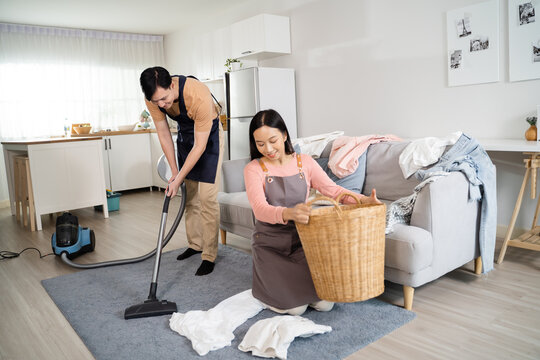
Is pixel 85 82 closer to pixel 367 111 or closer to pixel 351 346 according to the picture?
pixel 367 111

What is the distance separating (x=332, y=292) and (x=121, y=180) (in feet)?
16.6

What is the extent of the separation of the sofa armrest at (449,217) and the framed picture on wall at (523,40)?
46.3 inches

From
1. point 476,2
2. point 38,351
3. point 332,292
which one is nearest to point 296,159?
point 332,292

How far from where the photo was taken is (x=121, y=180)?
6.15 m

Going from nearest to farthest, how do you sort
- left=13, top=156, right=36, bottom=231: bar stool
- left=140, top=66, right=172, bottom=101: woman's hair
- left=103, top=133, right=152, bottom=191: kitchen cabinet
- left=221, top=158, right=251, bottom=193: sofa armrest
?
left=140, top=66, right=172, bottom=101: woman's hair
left=221, top=158, right=251, bottom=193: sofa armrest
left=13, top=156, right=36, bottom=231: bar stool
left=103, top=133, right=152, bottom=191: kitchen cabinet

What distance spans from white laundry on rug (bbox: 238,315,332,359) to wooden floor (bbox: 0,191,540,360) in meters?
0.20

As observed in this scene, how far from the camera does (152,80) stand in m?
2.17

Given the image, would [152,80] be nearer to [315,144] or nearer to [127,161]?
[315,144]

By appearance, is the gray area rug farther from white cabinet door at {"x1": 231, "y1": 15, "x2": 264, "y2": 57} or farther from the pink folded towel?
white cabinet door at {"x1": 231, "y1": 15, "x2": 264, "y2": 57}

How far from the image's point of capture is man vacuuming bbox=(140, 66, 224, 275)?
2277 mm

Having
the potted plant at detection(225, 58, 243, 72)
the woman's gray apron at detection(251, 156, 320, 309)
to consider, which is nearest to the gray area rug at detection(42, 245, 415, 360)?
the woman's gray apron at detection(251, 156, 320, 309)

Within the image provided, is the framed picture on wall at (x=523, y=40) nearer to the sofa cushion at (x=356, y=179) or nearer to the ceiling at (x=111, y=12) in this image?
the sofa cushion at (x=356, y=179)

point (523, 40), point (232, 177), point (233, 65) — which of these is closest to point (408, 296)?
point (232, 177)

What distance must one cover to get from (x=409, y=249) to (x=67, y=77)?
5.94 meters
